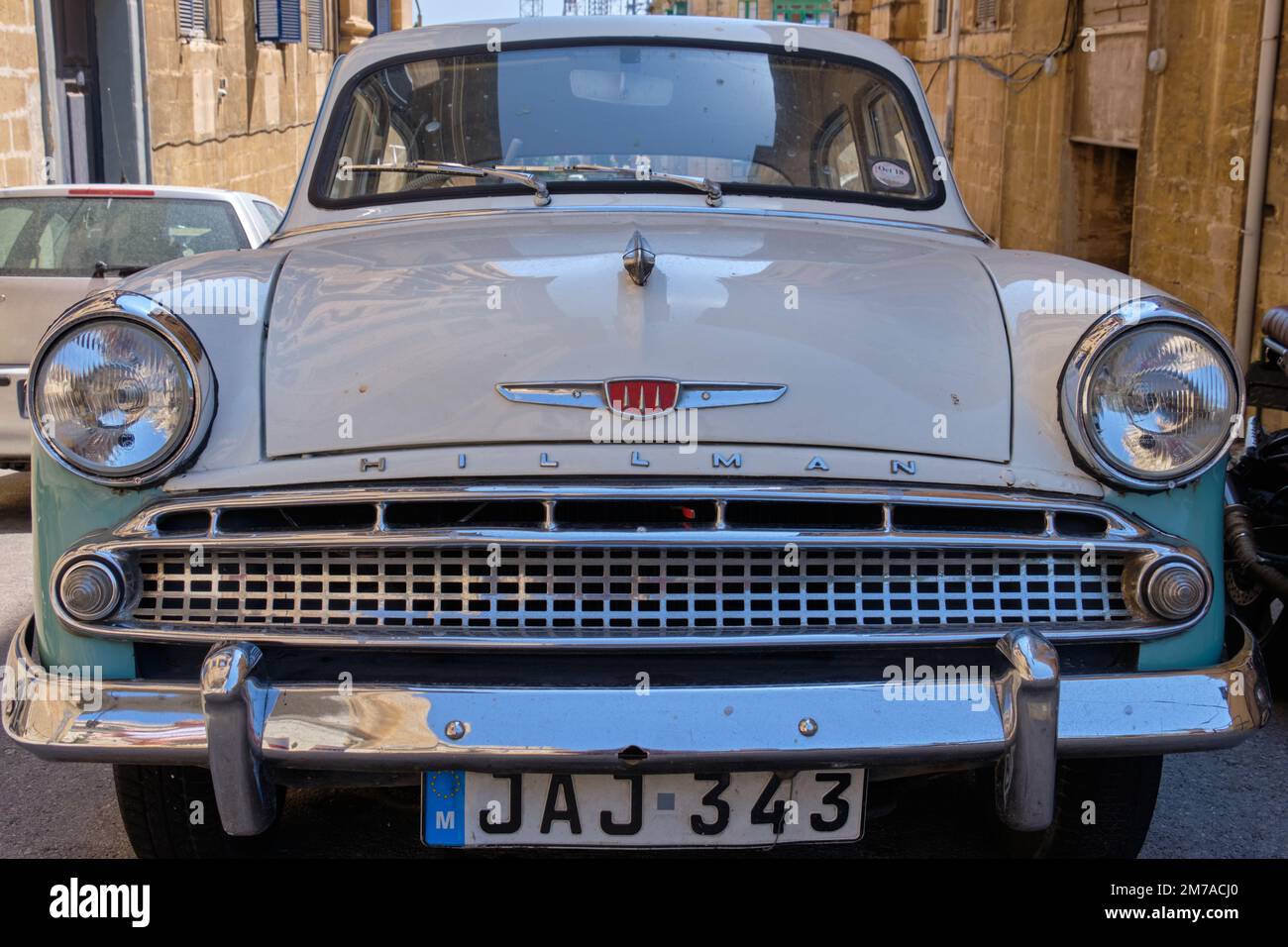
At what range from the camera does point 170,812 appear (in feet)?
8.46

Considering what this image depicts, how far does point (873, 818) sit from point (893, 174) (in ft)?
5.24

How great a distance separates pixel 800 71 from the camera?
379 cm

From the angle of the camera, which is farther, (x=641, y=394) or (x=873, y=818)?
(x=873, y=818)

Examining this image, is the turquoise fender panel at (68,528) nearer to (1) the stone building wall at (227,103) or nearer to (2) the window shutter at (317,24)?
(1) the stone building wall at (227,103)

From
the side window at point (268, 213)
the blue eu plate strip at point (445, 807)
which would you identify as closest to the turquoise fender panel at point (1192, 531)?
the blue eu plate strip at point (445, 807)

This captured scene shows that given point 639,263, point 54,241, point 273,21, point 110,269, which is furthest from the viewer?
point 273,21

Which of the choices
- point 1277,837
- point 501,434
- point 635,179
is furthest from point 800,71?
point 1277,837

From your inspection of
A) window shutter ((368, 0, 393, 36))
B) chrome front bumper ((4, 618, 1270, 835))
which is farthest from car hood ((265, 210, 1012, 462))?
window shutter ((368, 0, 393, 36))

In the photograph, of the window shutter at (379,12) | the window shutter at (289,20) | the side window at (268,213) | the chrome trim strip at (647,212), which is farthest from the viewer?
the window shutter at (379,12)

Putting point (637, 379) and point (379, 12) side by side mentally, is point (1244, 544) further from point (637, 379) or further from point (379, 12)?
point (379, 12)

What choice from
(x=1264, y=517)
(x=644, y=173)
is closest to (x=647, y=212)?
(x=644, y=173)

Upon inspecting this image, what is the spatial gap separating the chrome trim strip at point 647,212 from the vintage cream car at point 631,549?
640mm

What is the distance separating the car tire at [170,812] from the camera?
8.36 feet

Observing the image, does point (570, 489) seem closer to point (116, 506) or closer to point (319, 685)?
point (319, 685)
